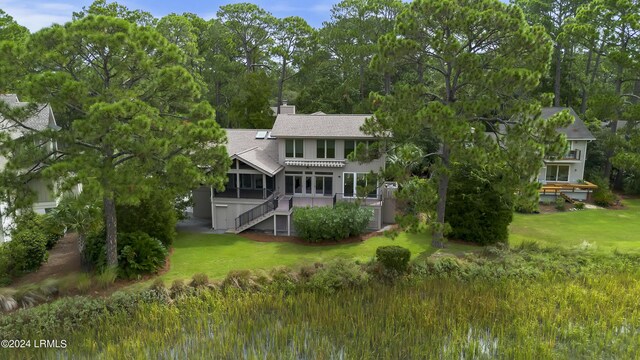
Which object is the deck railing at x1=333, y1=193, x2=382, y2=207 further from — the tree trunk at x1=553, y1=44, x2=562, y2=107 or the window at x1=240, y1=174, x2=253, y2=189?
the tree trunk at x1=553, y1=44, x2=562, y2=107

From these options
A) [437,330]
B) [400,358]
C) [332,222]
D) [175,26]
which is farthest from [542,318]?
[175,26]

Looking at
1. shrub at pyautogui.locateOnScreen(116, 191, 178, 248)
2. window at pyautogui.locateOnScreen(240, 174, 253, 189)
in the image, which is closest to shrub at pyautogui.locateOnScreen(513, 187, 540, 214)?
shrub at pyautogui.locateOnScreen(116, 191, 178, 248)

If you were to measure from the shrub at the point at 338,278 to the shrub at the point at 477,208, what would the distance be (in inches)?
320

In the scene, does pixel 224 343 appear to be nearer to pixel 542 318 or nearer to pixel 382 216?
pixel 542 318

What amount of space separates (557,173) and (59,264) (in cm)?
3626

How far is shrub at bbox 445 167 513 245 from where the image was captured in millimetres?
21672

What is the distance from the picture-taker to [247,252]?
69.2 ft

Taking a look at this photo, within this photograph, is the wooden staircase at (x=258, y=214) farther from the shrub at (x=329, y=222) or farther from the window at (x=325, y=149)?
the window at (x=325, y=149)

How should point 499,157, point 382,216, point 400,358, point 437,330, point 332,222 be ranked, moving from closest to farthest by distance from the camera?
point 400,358 → point 437,330 → point 499,157 → point 332,222 → point 382,216

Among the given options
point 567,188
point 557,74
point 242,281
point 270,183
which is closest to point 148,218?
point 242,281

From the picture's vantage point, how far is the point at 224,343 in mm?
11594

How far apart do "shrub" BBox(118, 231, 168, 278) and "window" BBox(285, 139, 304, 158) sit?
1105 cm

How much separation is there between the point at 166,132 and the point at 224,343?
8.22 meters

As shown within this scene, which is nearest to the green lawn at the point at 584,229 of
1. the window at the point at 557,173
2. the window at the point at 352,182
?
the window at the point at 557,173
